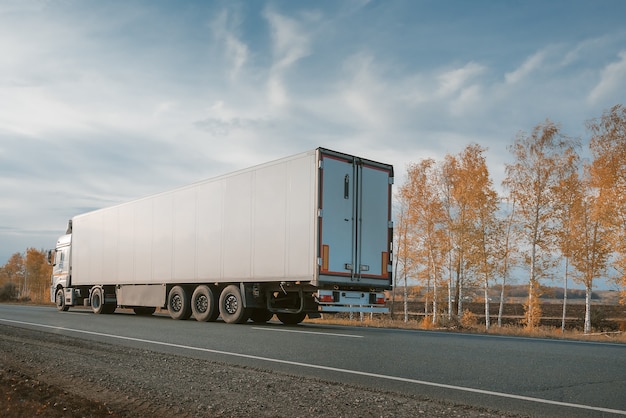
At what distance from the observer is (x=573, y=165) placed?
3195 cm

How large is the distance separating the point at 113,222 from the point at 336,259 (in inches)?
471

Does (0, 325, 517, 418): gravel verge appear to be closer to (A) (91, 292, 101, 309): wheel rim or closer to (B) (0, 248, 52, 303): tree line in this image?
(A) (91, 292, 101, 309): wheel rim

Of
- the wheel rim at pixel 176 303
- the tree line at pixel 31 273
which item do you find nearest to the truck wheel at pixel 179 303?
the wheel rim at pixel 176 303

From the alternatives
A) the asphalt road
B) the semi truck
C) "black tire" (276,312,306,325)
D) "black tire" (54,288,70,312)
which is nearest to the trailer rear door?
the semi truck

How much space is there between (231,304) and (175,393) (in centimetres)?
1039

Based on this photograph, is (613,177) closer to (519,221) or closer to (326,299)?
(519,221)

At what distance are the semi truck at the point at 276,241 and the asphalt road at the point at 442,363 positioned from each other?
92.7 inches

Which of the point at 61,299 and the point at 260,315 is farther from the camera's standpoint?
the point at 61,299

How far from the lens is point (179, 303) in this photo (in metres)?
18.8

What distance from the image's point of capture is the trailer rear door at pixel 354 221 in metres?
14.2

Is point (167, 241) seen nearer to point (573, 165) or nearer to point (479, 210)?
point (479, 210)

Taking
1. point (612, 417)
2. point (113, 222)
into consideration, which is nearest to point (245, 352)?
point (612, 417)

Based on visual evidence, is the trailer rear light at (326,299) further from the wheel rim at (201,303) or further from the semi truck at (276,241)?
the wheel rim at (201,303)

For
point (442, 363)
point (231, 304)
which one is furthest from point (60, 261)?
point (442, 363)
